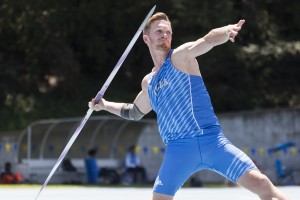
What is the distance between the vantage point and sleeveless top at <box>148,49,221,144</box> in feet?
22.6

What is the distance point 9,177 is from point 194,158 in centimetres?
1753

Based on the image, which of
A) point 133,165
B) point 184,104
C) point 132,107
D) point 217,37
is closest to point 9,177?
point 133,165

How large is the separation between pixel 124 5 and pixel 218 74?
4.38 m

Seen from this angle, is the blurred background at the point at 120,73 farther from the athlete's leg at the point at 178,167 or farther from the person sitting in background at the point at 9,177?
the athlete's leg at the point at 178,167

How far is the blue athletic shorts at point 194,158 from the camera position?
6816 mm

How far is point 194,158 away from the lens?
688cm

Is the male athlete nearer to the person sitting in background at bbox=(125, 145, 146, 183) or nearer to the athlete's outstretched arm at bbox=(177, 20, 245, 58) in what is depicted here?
the athlete's outstretched arm at bbox=(177, 20, 245, 58)

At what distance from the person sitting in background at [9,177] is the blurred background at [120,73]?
1.37 m

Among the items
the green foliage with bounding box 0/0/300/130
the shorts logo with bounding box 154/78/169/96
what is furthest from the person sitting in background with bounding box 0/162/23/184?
the shorts logo with bounding box 154/78/169/96

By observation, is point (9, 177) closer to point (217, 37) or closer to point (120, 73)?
point (120, 73)

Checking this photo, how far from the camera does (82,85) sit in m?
31.9

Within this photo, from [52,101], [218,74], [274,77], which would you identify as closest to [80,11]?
[52,101]

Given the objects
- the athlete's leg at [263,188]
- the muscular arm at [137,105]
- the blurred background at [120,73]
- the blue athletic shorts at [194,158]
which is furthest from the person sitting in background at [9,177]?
the athlete's leg at [263,188]

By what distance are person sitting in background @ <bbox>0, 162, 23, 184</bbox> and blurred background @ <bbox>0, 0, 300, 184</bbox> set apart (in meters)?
1.37
